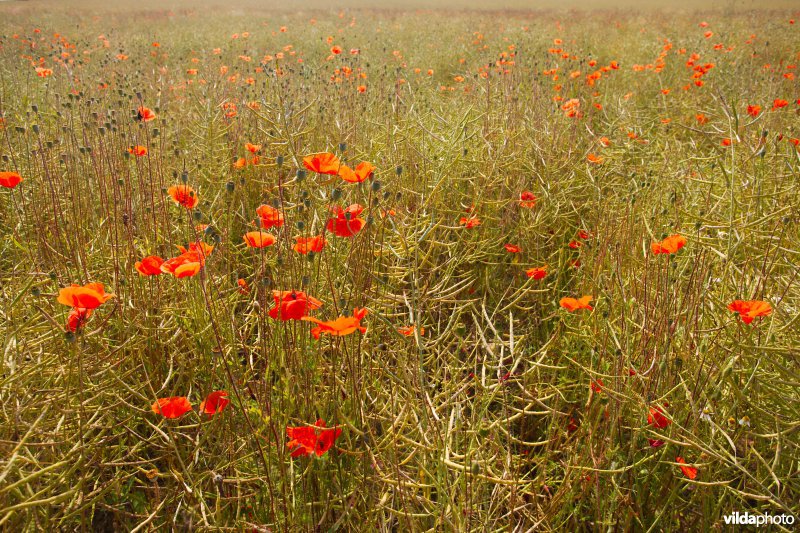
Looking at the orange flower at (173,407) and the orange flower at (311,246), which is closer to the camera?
the orange flower at (173,407)

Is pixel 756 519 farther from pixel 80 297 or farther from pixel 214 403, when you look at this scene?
pixel 80 297

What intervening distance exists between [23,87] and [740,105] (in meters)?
6.28

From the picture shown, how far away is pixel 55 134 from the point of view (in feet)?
11.1

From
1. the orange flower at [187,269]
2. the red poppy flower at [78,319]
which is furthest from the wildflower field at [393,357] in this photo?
the orange flower at [187,269]

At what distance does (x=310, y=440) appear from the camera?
124cm

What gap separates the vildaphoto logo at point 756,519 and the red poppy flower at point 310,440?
917 mm

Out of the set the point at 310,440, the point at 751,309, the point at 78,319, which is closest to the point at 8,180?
the point at 78,319

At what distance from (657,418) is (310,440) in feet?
2.88

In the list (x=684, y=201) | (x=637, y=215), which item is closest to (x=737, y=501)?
(x=637, y=215)

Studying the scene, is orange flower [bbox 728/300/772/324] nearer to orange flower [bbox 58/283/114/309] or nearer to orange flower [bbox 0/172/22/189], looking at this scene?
orange flower [bbox 58/283/114/309]

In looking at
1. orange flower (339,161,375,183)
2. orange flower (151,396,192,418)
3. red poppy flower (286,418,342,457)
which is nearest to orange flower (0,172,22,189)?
orange flower (151,396,192,418)

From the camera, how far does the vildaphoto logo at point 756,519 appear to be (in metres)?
1.17

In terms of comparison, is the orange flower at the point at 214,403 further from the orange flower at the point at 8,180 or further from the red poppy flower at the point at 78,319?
the orange flower at the point at 8,180

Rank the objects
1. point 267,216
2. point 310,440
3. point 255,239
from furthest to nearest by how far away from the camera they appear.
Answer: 1. point 267,216
2. point 255,239
3. point 310,440
